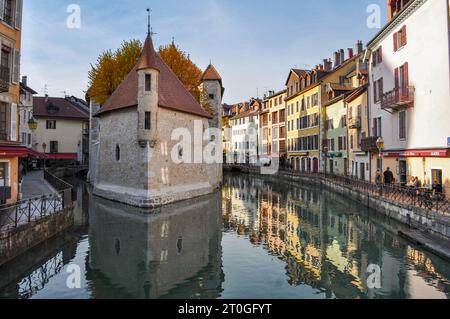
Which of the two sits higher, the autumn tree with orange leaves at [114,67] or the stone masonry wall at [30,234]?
the autumn tree with orange leaves at [114,67]

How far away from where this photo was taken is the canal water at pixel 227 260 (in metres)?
9.47

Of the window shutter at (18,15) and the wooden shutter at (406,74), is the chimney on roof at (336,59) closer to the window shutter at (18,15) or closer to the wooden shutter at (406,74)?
the wooden shutter at (406,74)

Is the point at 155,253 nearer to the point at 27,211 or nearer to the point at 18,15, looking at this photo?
the point at 27,211

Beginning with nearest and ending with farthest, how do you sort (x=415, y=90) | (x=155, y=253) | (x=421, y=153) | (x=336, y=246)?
(x=155, y=253) < (x=336, y=246) < (x=421, y=153) < (x=415, y=90)

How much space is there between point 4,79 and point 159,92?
1015 cm

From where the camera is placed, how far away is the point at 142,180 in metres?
22.0

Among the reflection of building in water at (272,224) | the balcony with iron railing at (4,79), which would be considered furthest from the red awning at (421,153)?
the balcony with iron railing at (4,79)

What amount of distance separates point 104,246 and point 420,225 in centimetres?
1318

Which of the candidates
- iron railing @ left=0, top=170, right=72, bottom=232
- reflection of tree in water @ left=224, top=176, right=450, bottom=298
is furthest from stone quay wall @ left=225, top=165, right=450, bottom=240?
iron railing @ left=0, top=170, right=72, bottom=232

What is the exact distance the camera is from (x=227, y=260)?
40.3ft

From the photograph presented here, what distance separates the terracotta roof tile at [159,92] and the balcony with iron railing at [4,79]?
786 centimetres

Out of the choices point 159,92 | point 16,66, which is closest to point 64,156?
point 159,92

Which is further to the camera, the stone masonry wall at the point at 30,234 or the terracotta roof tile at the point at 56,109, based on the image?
the terracotta roof tile at the point at 56,109

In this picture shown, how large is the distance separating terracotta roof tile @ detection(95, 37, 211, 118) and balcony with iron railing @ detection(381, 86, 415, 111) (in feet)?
45.2
